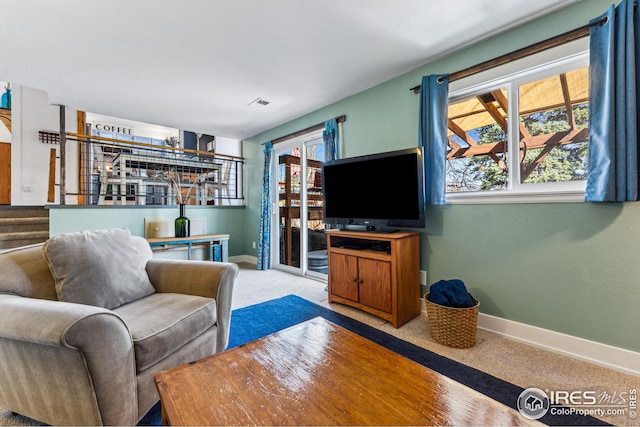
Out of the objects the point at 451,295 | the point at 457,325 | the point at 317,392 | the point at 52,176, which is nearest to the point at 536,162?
the point at 451,295

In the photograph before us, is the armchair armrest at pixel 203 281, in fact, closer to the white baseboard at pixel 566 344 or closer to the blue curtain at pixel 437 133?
the blue curtain at pixel 437 133

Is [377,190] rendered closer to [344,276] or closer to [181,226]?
[344,276]

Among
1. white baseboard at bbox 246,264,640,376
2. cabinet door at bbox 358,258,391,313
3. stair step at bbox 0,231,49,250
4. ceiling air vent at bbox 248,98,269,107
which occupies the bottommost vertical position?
white baseboard at bbox 246,264,640,376

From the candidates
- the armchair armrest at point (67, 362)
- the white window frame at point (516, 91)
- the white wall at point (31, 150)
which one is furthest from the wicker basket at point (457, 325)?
the white wall at point (31, 150)

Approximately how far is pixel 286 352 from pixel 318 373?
0.63 feet

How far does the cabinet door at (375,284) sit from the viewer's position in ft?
7.36

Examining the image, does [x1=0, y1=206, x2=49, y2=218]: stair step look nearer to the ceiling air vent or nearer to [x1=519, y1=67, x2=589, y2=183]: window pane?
the ceiling air vent

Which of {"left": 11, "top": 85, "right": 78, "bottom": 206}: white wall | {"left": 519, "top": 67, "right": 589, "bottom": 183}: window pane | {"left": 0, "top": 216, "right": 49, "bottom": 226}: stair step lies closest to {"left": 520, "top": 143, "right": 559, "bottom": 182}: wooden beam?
{"left": 519, "top": 67, "right": 589, "bottom": 183}: window pane

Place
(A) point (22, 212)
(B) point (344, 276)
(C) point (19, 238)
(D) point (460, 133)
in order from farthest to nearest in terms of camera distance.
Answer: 1. (A) point (22, 212)
2. (C) point (19, 238)
3. (B) point (344, 276)
4. (D) point (460, 133)

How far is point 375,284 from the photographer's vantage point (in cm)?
233

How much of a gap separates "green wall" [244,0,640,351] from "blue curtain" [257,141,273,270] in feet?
7.38

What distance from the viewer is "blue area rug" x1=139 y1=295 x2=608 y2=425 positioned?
132 centimetres

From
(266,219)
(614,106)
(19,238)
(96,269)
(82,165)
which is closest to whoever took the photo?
(96,269)
